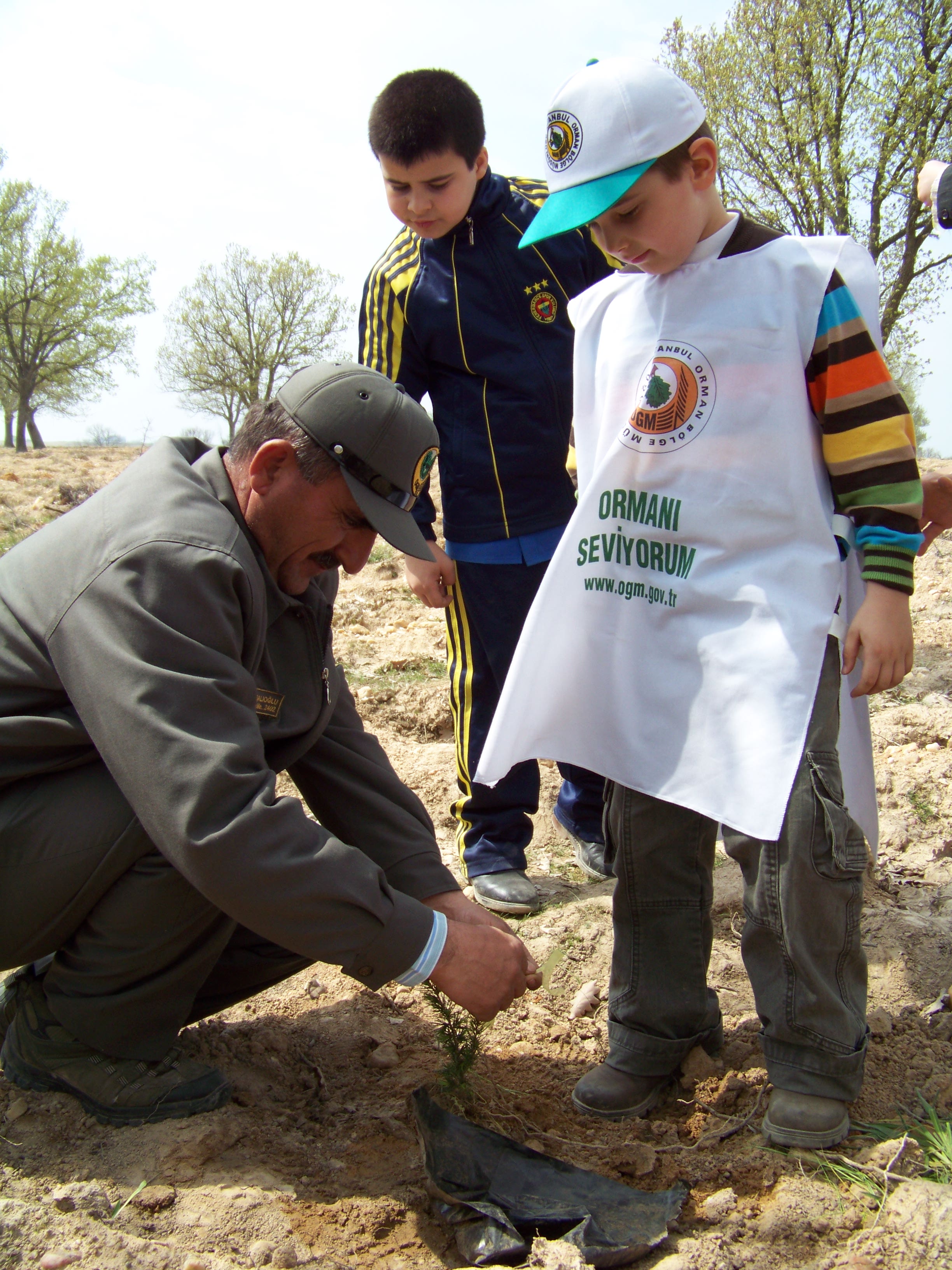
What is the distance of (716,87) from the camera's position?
14461 millimetres

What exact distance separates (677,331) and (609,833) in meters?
1.05

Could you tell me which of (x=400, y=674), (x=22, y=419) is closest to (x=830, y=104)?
(x=400, y=674)

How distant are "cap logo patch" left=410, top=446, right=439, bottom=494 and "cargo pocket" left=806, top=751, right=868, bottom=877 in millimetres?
906

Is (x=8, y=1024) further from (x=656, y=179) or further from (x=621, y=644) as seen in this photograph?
(x=656, y=179)

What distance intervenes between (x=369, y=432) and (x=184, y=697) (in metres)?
0.60

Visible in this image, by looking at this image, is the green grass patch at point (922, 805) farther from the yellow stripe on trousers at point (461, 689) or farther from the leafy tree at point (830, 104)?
the leafy tree at point (830, 104)

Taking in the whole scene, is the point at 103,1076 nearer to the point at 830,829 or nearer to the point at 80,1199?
the point at 80,1199

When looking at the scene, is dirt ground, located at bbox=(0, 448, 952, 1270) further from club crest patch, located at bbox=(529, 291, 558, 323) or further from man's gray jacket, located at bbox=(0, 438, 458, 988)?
club crest patch, located at bbox=(529, 291, 558, 323)

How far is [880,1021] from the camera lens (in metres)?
2.24

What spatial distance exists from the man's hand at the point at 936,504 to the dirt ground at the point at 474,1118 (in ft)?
3.70

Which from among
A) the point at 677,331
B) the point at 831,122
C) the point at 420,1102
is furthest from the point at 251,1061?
the point at 831,122

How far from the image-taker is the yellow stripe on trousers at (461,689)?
3146 mm

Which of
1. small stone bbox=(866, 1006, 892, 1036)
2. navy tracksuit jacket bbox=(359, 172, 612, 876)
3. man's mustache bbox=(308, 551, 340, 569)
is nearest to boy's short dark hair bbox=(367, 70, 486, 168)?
navy tracksuit jacket bbox=(359, 172, 612, 876)

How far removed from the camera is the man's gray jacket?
165 cm
